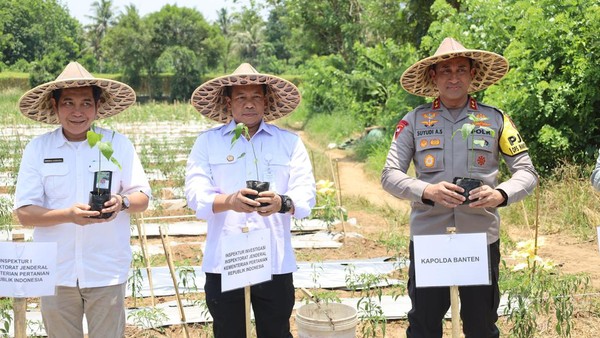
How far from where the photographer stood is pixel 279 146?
2.66 meters

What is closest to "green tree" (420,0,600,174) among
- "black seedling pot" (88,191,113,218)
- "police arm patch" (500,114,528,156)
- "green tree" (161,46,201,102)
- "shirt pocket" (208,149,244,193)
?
"police arm patch" (500,114,528,156)

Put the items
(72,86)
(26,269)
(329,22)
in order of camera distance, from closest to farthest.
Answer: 1. (26,269)
2. (72,86)
3. (329,22)

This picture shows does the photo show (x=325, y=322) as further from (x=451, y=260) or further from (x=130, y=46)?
(x=130, y=46)

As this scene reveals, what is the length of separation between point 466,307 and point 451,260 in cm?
48

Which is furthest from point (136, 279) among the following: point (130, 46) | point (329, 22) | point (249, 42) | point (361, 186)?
point (249, 42)

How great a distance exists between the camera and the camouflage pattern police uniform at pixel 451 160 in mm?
2676

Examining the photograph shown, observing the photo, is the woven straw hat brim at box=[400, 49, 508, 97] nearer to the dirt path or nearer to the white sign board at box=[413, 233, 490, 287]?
the white sign board at box=[413, 233, 490, 287]

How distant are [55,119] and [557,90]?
18.9 feet

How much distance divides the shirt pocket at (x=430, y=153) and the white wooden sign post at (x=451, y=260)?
0.42 meters

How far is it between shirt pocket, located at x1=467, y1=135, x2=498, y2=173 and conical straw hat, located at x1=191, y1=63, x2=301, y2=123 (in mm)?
757

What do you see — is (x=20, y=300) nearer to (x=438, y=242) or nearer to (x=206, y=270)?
→ (x=206, y=270)

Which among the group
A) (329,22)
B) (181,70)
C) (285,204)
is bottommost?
(285,204)

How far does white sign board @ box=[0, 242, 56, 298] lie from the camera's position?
2324 millimetres

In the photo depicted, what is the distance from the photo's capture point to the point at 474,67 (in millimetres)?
2934
